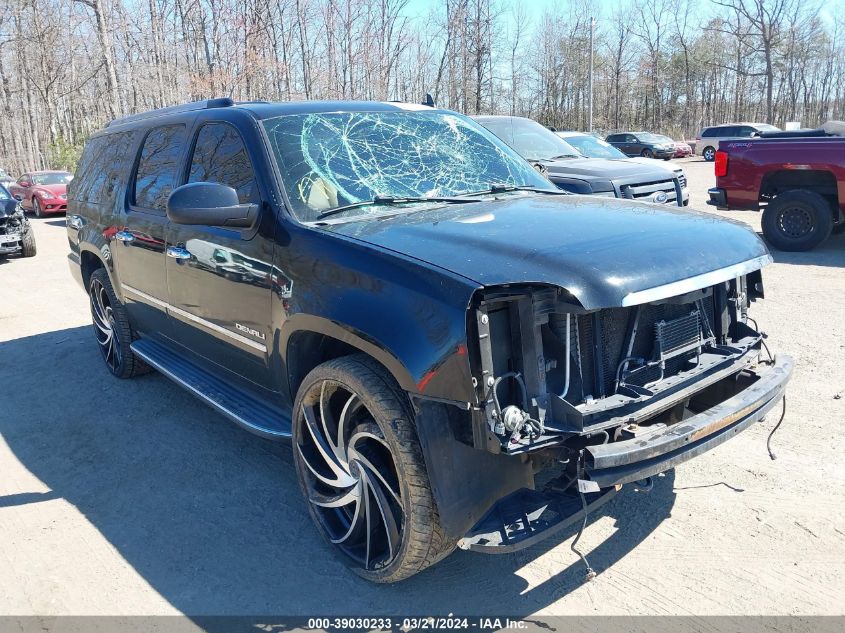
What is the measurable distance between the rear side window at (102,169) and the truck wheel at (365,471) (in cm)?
304

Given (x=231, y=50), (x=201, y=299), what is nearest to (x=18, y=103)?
(x=231, y=50)

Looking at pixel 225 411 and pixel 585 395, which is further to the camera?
pixel 225 411

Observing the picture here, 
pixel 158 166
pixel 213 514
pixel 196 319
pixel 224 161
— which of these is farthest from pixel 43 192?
pixel 213 514

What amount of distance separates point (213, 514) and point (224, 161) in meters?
1.94

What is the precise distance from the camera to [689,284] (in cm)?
267

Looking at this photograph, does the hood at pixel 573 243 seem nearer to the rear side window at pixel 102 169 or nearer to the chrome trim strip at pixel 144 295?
the chrome trim strip at pixel 144 295

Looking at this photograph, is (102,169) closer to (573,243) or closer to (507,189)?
(507,189)

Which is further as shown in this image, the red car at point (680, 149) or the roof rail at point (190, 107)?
the red car at point (680, 149)

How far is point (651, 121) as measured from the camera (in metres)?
59.1

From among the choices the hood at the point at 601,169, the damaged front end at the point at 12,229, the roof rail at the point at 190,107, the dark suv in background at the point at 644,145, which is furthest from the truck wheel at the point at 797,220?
the dark suv in background at the point at 644,145

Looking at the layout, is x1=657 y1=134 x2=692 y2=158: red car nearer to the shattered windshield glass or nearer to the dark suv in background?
the dark suv in background

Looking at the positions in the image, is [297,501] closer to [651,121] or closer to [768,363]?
[768,363]

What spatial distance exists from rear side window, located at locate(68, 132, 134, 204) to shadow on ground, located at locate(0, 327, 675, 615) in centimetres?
162

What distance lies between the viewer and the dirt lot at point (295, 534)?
115 inches
